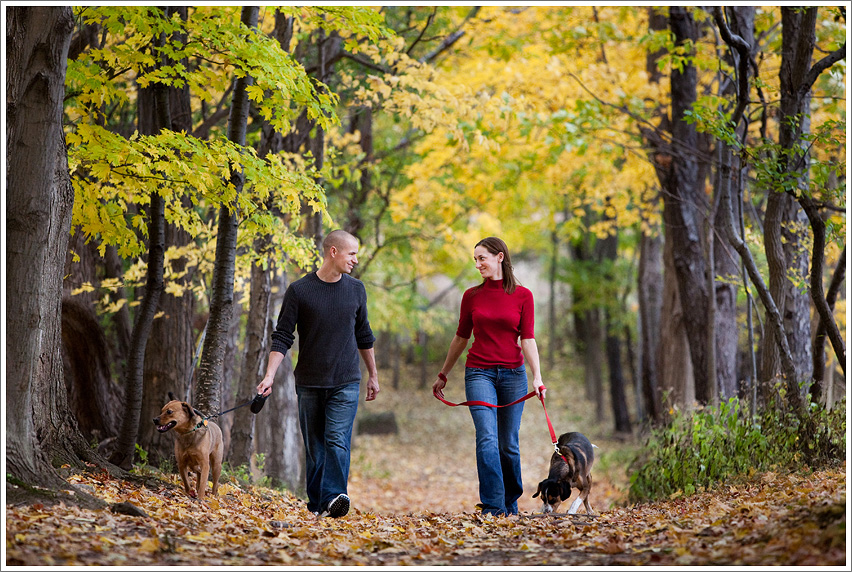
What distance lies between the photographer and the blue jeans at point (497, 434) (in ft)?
20.4

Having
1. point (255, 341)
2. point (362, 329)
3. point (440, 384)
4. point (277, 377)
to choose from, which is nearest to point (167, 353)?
A: point (255, 341)

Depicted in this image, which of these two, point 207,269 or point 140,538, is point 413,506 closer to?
point 207,269

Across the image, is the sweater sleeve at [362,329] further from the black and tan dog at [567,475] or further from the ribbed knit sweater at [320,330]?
the black and tan dog at [567,475]

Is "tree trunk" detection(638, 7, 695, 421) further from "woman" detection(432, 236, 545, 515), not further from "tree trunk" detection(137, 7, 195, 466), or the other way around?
"tree trunk" detection(137, 7, 195, 466)

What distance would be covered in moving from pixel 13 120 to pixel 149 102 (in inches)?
157

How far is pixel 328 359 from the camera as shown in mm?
5805

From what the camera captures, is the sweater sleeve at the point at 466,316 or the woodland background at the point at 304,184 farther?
the sweater sleeve at the point at 466,316

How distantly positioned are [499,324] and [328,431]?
1629mm

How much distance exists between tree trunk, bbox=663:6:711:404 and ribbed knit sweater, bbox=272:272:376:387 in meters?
7.42

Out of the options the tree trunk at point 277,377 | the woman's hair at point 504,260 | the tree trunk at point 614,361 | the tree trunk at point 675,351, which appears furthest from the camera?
the tree trunk at point 614,361

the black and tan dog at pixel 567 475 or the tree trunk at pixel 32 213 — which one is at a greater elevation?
the tree trunk at pixel 32 213

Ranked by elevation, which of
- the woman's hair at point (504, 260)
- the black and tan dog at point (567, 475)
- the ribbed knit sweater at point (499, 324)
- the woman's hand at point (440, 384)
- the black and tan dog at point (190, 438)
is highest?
the woman's hair at point (504, 260)

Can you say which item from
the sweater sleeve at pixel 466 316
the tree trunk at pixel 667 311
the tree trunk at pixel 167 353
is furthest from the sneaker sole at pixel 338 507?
the tree trunk at pixel 667 311

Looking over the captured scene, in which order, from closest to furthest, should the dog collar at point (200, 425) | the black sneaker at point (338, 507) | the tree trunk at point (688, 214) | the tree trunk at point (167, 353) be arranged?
the black sneaker at point (338, 507) → the dog collar at point (200, 425) → the tree trunk at point (167, 353) → the tree trunk at point (688, 214)
